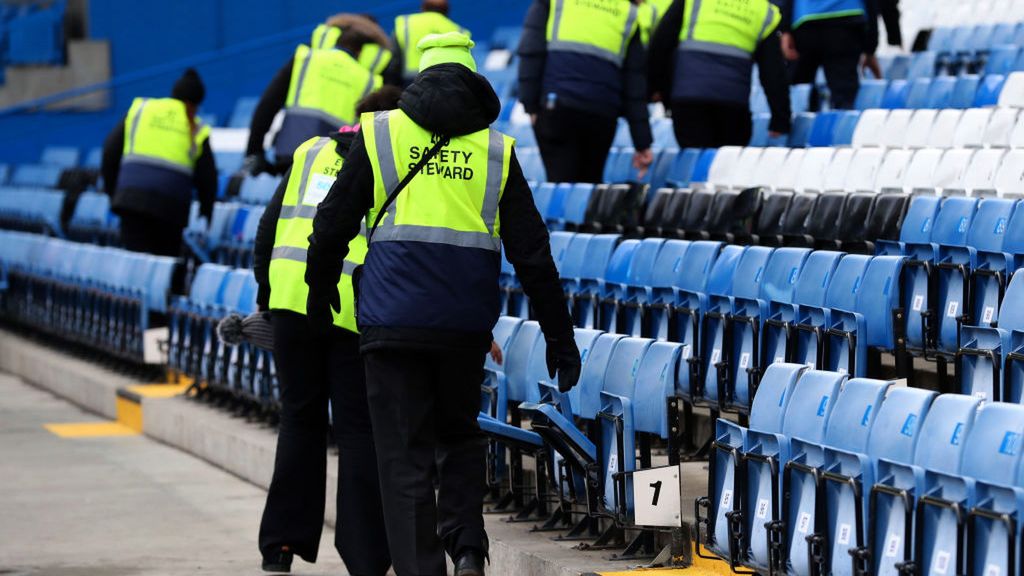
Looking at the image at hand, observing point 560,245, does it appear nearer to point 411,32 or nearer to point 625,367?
point 625,367

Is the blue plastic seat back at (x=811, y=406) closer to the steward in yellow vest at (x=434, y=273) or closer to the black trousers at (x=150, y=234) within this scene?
the steward in yellow vest at (x=434, y=273)

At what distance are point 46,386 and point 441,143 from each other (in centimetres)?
773

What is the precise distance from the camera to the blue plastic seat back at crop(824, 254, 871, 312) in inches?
257

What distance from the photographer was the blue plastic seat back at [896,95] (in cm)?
1112

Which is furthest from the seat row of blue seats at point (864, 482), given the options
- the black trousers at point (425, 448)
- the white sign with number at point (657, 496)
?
the black trousers at point (425, 448)

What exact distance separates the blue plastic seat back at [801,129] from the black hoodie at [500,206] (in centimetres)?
564

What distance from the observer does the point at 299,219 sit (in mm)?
6105

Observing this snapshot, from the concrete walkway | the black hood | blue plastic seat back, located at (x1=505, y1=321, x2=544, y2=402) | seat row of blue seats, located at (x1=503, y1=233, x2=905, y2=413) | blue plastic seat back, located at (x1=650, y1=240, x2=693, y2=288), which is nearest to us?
the black hood

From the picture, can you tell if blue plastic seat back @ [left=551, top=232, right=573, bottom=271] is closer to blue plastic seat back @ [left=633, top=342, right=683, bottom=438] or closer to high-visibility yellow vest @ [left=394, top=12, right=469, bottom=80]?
blue plastic seat back @ [left=633, top=342, right=683, bottom=438]

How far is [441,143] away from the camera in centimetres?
507

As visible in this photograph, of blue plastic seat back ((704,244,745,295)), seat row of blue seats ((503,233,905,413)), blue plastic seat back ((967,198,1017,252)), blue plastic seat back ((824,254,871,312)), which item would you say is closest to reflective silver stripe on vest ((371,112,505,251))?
seat row of blue seats ((503,233,905,413))

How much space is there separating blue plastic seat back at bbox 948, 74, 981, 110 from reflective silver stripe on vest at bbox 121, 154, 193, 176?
447 centimetres

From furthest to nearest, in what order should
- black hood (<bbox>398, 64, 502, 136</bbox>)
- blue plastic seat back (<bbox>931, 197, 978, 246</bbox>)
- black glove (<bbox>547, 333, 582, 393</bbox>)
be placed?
1. blue plastic seat back (<bbox>931, 197, 978, 246</bbox>)
2. black glove (<bbox>547, 333, 582, 393</bbox>)
3. black hood (<bbox>398, 64, 502, 136</bbox>)

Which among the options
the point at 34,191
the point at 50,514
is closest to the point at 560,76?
the point at 50,514
